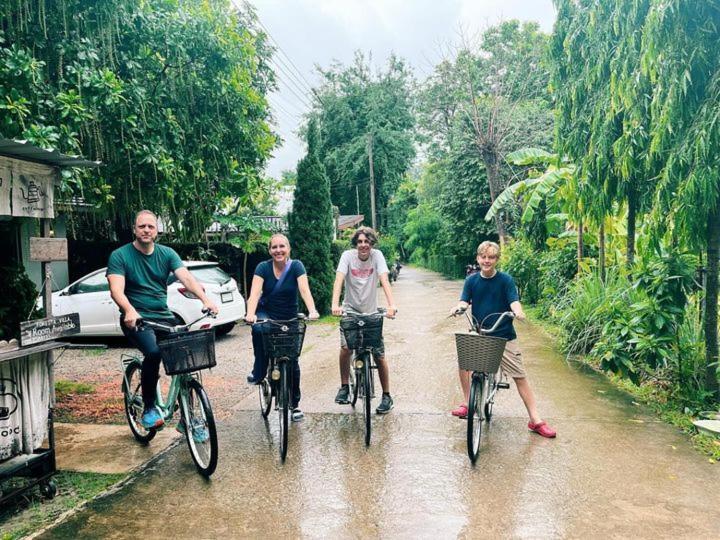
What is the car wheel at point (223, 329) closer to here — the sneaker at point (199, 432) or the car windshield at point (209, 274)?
the car windshield at point (209, 274)

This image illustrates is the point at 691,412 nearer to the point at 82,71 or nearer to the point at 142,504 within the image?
the point at 142,504

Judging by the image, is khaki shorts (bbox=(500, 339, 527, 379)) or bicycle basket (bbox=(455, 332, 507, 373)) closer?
bicycle basket (bbox=(455, 332, 507, 373))

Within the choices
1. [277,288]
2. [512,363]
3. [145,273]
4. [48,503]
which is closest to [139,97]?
[145,273]

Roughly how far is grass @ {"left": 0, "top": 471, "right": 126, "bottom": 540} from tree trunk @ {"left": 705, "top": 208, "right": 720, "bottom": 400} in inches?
220

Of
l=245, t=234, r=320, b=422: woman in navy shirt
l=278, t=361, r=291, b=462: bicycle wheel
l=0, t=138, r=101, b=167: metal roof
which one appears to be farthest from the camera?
l=245, t=234, r=320, b=422: woman in navy shirt

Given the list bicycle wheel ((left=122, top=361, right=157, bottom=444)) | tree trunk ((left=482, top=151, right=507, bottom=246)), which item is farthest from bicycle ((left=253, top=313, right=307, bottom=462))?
tree trunk ((left=482, top=151, right=507, bottom=246))

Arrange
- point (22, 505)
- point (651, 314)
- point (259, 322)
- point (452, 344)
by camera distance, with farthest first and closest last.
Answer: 1. point (452, 344)
2. point (651, 314)
3. point (259, 322)
4. point (22, 505)

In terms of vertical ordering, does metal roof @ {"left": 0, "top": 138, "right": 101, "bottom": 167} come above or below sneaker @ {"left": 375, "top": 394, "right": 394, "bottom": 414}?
above

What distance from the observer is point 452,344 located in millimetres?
10273

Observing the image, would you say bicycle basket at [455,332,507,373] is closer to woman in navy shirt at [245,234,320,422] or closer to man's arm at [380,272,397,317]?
man's arm at [380,272,397,317]

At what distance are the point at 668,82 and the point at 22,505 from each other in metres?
6.37

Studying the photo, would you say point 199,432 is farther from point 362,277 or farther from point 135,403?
point 362,277

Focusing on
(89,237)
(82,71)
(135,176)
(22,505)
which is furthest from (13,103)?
(89,237)

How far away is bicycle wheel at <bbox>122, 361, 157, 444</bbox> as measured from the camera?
5.07m
